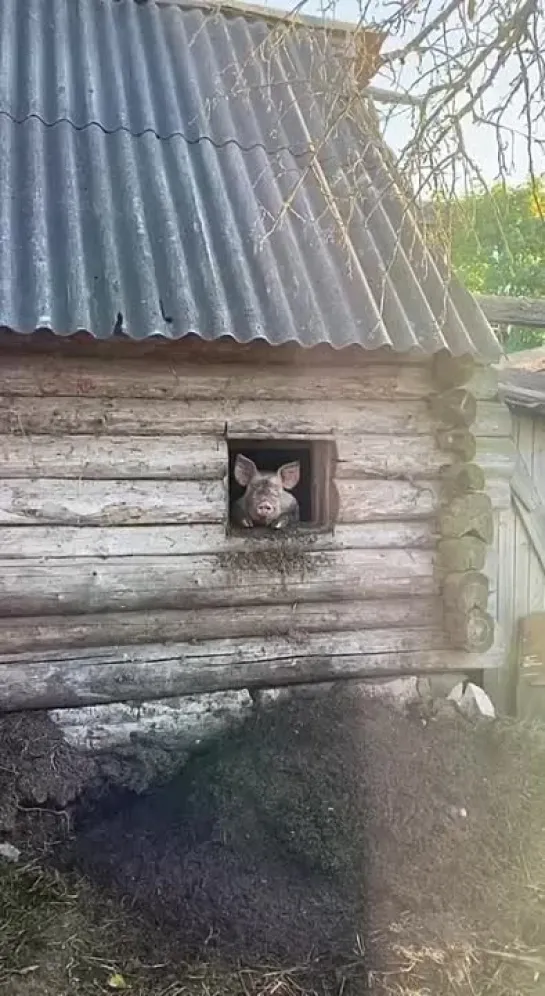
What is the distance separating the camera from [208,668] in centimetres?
473

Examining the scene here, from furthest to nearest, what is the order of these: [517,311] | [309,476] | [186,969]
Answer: [517,311] < [309,476] < [186,969]

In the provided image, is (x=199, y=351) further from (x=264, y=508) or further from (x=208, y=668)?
(x=208, y=668)

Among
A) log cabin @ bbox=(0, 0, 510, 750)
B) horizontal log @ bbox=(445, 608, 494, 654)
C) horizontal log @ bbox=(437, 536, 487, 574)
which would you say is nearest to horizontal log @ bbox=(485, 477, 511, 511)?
log cabin @ bbox=(0, 0, 510, 750)

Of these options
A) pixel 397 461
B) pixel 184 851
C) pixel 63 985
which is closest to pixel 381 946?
pixel 184 851

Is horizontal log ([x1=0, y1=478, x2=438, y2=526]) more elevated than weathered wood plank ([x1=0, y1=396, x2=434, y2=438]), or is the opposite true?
weathered wood plank ([x1=0, y1=396, x2=434, y2=438])

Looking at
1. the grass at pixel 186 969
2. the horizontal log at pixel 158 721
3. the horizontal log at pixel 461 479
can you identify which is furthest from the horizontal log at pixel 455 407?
the grass at pixel 186 969

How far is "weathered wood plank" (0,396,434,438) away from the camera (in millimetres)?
4355

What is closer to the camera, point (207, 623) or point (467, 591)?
point (207, 623)

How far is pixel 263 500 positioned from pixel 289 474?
0.39 metres

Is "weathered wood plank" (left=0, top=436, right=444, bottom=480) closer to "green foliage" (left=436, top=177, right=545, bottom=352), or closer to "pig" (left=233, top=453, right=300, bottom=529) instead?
"pig" (left=233, top=453, right=300, bottom=529)

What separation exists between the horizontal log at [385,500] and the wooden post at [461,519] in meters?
0.09

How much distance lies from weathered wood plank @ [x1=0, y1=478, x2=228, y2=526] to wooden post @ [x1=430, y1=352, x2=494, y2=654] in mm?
1271

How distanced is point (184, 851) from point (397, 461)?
2.30m

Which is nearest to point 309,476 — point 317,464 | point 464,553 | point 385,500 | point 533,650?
point 317,464
